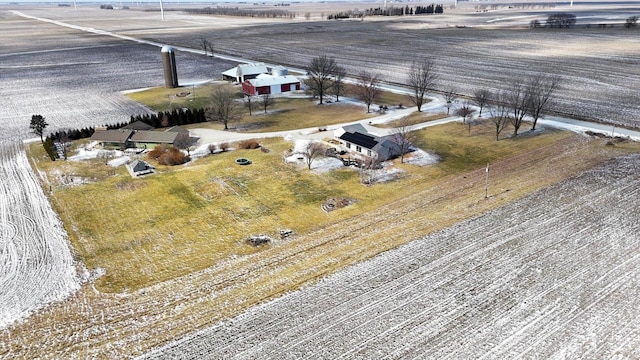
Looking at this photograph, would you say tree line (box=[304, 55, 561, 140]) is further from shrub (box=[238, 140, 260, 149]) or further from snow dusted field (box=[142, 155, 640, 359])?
snow dusted field (box=[142, 155, 640, 359])

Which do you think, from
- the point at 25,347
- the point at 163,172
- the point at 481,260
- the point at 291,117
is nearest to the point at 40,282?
the point at 25,347

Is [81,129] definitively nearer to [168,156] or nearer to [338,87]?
[168,156]

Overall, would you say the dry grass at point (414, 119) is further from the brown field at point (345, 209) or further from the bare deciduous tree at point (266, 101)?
the bare deciduous tree at point (266, 101)

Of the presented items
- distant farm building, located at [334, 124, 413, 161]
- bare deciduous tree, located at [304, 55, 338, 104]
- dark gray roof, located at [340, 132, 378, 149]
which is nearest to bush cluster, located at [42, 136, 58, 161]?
distant farm building, located at [334, 124, 413, 161]

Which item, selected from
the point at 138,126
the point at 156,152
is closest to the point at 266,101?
the point at 138,126

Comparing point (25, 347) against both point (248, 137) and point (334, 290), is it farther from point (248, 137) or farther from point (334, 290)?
point (248, 137)

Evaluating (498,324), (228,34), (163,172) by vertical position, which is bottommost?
(498,324)
